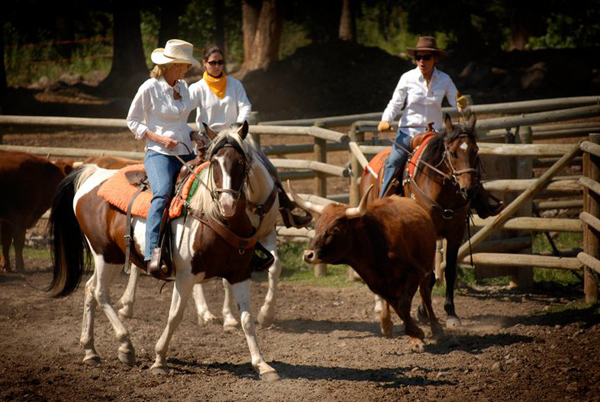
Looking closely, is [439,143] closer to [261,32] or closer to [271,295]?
[271,295]

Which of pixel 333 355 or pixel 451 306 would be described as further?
pixel 451 306

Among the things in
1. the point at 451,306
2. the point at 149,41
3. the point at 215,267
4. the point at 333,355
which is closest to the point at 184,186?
the point at 215,267

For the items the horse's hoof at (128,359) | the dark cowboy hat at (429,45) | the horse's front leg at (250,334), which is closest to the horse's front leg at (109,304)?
the horse's hoof at (128,359)

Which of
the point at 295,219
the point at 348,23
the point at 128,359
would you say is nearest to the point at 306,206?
the point at 295,219

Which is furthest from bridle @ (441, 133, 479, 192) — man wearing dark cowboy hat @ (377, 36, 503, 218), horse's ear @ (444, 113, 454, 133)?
man wearing dark cowboy hat @ (377, 36, 503, 218)

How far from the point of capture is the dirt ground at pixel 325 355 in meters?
6.80

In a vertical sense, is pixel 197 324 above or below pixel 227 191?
below

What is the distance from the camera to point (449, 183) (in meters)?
8.91

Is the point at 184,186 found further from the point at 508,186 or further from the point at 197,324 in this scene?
the point at 508,186

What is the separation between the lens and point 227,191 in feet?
22.2

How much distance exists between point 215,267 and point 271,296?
189cm

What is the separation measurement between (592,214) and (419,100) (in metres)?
2.14

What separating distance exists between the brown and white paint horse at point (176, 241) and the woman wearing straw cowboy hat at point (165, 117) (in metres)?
0.45

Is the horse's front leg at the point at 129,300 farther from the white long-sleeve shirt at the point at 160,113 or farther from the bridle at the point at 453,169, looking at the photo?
the bridle at the point at 453,169
